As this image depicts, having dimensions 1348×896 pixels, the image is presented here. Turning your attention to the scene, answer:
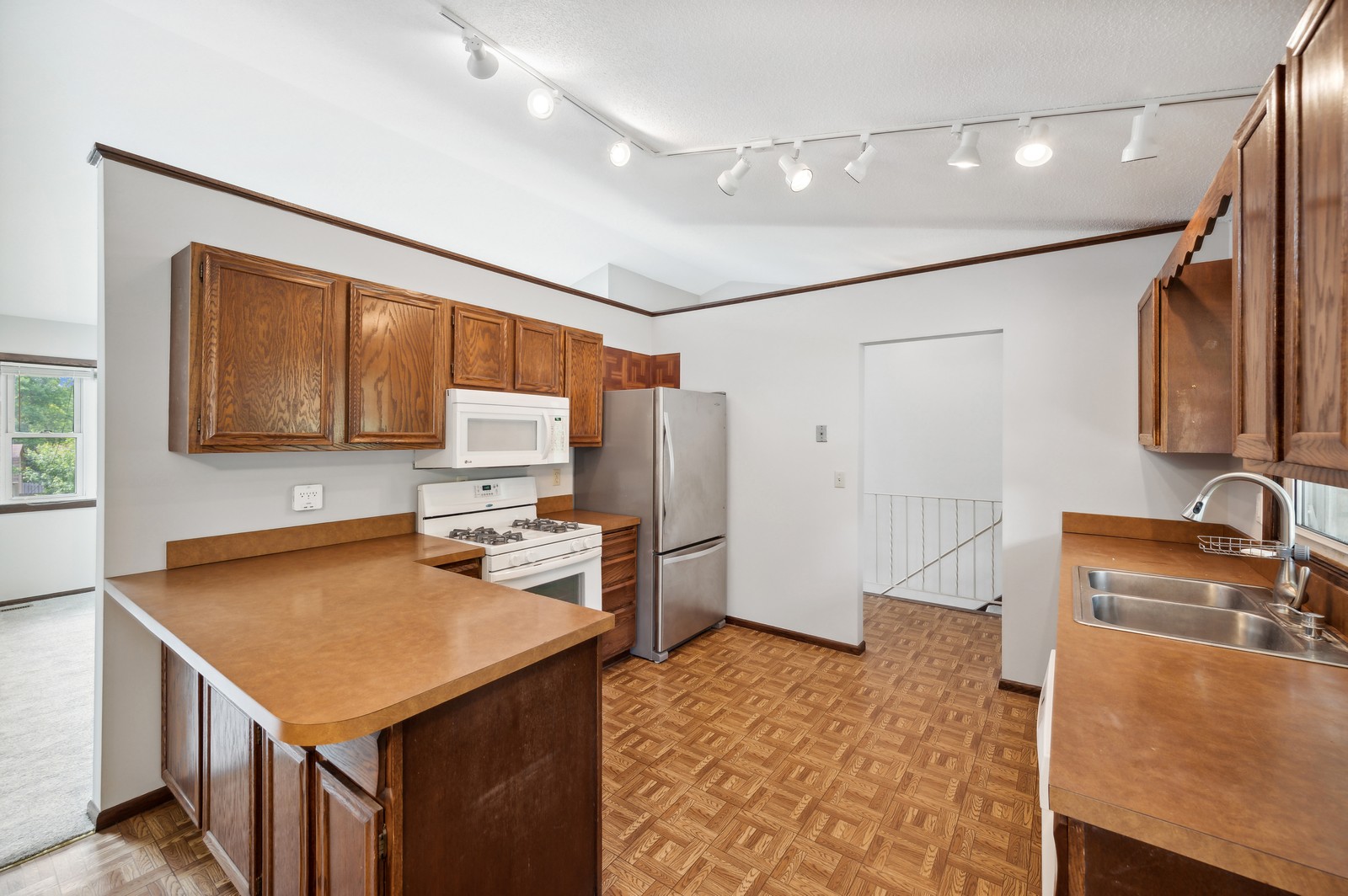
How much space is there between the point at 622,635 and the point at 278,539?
1925 millimetres

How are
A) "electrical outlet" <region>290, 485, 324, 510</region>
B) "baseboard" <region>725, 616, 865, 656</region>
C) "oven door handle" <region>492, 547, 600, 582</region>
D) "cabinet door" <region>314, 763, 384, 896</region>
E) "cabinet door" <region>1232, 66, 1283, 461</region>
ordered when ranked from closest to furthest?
"cabinet door" <region>1232, 66, 1283, 461</region> → "cabinet door" <region>314, 763, 384, 896</region> → "electrical outlet" <region>290, 485, 324, 510</region> → "oven door handle" <region>492, 547, 600, 582</region> → "baseboard" <region>725, 616, 865, 656</region>

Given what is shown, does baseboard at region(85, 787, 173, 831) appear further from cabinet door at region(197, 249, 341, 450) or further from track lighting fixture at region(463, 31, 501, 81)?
track lighting fixture at region(463, 31, 501, 81)

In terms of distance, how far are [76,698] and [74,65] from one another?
10.0 ft

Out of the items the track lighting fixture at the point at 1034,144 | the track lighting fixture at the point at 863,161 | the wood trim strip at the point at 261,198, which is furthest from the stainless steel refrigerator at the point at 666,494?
the track lighting fixture at the point at 1034,144

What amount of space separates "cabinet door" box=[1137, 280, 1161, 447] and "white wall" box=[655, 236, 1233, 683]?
15cm

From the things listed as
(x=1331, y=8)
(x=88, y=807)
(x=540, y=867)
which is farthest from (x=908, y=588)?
(x=88, y=807)

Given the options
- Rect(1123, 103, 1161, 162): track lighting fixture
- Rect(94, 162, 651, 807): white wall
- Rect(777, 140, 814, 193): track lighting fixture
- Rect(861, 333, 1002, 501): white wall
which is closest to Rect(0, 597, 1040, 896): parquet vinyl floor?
Rect(94, 162, 651, 807): white wall

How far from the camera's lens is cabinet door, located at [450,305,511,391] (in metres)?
2.76

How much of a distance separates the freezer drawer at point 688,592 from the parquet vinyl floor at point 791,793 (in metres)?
0.24

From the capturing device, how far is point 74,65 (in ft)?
6.56

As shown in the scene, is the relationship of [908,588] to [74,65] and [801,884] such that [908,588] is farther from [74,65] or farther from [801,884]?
[74,65]

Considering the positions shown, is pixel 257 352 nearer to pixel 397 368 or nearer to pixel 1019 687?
pixel 397 368

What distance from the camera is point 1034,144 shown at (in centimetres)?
196

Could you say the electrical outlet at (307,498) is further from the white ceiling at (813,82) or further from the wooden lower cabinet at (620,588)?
the white ceiling at (813,82)
